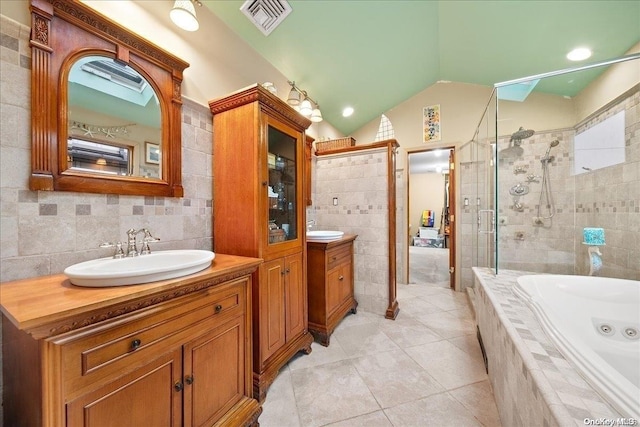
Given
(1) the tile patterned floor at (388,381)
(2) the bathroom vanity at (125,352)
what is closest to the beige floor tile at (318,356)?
(1) the tile patterned floor at (388,381)

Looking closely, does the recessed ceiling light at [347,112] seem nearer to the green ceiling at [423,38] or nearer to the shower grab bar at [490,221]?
the green ceiling at [423,38]

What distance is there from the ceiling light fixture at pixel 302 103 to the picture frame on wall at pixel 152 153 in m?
1.30

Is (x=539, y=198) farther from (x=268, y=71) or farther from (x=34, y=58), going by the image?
(x=34, y=58)

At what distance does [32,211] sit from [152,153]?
547mm

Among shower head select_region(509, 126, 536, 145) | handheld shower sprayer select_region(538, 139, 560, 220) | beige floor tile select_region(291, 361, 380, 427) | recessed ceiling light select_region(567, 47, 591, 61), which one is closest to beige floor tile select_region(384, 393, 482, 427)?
beige floor tile select_region(291, 361, 380, 427)

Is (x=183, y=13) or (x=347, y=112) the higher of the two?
(x=347, y=112)

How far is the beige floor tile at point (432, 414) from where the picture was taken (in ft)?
4.07

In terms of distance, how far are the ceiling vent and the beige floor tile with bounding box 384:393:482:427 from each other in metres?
2.70

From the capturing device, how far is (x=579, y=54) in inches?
81.0

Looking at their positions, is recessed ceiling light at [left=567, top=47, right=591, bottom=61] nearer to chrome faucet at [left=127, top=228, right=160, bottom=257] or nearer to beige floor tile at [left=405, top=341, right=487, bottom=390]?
beige floor tile at [left=405, top=341, right=487, bottom=390]

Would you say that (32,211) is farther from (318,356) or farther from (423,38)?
(423,38)

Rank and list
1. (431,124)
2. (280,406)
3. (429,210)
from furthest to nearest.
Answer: (429,210) < (431,124) < (280,406)

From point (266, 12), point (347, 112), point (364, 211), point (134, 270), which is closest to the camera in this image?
point (134, 270)

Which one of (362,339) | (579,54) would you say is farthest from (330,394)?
(579,54)
